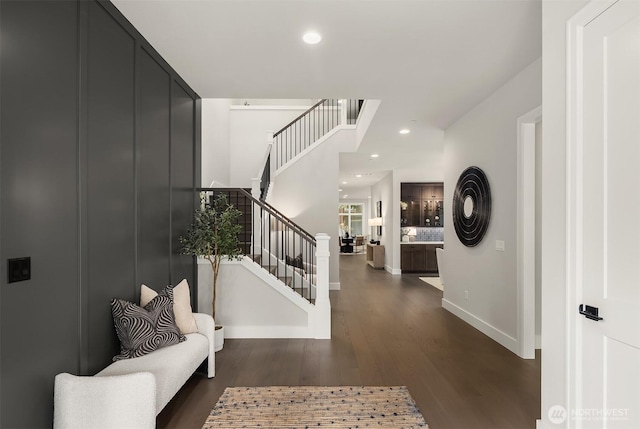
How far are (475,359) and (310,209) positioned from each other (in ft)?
14.1

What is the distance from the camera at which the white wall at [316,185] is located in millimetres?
6977

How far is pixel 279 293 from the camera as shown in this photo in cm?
412

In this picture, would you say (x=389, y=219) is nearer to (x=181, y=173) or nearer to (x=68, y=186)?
(x=181, y=173)

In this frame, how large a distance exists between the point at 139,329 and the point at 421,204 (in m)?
9.11

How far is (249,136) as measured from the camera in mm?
8195

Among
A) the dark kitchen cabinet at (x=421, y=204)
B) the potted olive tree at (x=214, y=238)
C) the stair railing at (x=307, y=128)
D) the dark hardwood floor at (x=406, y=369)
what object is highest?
the stair railing at (x=307, y=128)

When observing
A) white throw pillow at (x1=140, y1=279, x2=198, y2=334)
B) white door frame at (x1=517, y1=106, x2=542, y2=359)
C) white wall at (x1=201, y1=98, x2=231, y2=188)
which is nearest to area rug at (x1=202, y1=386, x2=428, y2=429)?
white throw pillow at (x1=140, y1=279, x2=198, y2=334)

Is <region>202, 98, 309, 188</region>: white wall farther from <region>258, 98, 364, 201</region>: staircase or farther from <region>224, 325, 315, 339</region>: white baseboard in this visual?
<region>224, 325, 315, 339</region>: white baseboard

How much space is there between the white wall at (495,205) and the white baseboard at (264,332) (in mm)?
2185

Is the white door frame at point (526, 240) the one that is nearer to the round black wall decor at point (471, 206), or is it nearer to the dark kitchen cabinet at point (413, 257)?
the round black wall decor at point (471, 206)
